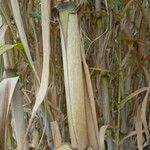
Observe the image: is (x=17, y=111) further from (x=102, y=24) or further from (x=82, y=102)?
(x=102, y=24)

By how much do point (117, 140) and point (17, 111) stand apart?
0.29m

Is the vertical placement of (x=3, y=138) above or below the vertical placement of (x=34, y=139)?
above

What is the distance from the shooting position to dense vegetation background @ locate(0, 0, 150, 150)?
438 millimetres

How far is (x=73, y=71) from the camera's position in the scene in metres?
0.43

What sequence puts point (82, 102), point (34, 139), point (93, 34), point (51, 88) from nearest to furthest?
1. point (82, 102)
2. point (51, 88)
3. point (93, 34)
4. point (34, 139)

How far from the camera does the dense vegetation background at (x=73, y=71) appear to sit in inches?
17.3

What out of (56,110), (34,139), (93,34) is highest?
(93,34)

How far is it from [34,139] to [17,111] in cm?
38

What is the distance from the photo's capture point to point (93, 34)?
30.1 inches

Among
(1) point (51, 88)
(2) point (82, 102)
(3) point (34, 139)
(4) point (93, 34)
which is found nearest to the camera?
(2) point (82, 102)

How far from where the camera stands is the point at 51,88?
648mm

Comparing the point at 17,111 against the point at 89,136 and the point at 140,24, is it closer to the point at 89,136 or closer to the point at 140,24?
the point at 89,136

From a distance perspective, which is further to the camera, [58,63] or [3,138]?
[58,63]

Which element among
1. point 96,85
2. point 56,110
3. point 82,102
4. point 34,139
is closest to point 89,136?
point 82,102
